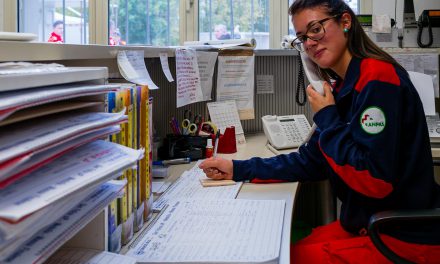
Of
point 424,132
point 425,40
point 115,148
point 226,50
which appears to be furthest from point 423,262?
point 425,40

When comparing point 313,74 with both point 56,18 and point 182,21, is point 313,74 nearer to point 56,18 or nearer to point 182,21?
point 182,21

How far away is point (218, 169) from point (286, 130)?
646mm

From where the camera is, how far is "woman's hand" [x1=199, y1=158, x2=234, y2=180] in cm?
136

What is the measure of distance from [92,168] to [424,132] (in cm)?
87

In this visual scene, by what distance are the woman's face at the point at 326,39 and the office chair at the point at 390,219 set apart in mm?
441

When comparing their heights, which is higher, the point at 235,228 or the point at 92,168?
the point at 92,168

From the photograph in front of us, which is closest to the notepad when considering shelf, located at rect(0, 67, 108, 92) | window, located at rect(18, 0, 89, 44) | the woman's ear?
the woman's ear

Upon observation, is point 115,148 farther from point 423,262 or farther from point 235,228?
point 423,262

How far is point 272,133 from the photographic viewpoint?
1.90 meters

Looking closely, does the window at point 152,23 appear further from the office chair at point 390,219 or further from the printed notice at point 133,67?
the office chair at point 390,219

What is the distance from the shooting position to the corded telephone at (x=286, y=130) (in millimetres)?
1870

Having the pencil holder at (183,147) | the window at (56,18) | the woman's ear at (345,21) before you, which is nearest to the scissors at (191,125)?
the pencil holder at (183,147)

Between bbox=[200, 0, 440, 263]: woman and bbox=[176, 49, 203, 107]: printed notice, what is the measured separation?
33 cm

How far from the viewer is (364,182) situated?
106 cm
